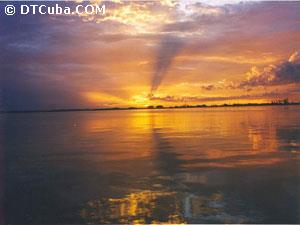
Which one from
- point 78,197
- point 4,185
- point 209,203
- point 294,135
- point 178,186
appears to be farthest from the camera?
point 294,135

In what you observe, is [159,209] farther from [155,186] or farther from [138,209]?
[155,186]

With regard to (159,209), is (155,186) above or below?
above

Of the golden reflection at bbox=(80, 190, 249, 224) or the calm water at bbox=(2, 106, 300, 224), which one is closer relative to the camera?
the golden reflection at bbox=(80, 190, 249, 224)

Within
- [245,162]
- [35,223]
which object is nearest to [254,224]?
[35,223]

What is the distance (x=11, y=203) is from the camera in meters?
13.1

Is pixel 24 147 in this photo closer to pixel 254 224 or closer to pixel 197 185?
pixel 197 185

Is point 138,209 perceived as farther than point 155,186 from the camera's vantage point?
No

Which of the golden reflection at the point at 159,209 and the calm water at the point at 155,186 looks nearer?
the golden reflection at the point at 159,209

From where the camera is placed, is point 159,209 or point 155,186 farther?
point 155,186

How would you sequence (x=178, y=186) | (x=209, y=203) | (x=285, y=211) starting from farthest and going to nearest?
1. (x=178, y=186)
2. (x=209, y=203)
3. (x=285, y=211)

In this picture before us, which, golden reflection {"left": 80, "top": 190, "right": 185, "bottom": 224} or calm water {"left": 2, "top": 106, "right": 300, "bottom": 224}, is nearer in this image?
golden reflection {"left": 80, "top": 190, "right": 185, "bottom": 224}

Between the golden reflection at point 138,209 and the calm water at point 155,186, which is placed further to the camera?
the calm water at point 155,186

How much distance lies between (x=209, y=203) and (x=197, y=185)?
2.36m

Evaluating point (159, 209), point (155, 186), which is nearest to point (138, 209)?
point (159, 209)
